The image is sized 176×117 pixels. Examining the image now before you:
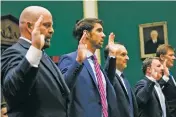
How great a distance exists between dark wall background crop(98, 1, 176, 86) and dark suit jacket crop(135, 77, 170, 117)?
1.40 m

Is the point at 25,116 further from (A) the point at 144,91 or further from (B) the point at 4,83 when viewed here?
(A) the point at 144,91

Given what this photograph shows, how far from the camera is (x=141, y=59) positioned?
5.62m

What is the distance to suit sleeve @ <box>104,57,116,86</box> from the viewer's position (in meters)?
3.36

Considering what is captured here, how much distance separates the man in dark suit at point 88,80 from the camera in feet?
9.09

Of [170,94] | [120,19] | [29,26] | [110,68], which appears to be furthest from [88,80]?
[120,19]

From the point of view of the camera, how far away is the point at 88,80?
3.06m

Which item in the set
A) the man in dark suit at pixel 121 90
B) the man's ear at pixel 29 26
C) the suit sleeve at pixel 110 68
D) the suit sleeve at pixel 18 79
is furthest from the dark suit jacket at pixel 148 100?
the suit sleeve at pixel 18 79

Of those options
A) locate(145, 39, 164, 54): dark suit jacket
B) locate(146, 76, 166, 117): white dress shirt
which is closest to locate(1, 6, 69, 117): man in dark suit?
locate(146, 76, 166, 117): white dress shirt

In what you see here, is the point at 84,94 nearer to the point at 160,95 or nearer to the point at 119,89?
the point at 119,89

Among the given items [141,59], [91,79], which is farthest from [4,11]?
[91,79]

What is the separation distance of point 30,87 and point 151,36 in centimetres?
379

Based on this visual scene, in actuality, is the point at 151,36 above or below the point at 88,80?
above

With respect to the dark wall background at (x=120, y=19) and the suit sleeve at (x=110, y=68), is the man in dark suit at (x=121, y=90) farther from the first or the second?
the dark wall background at (x=120, y=19)

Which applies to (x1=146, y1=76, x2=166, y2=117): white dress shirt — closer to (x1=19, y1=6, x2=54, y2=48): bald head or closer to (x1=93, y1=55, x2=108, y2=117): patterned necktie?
(x1=93, y1=55, x2=108, y2=117): patterned necktie
